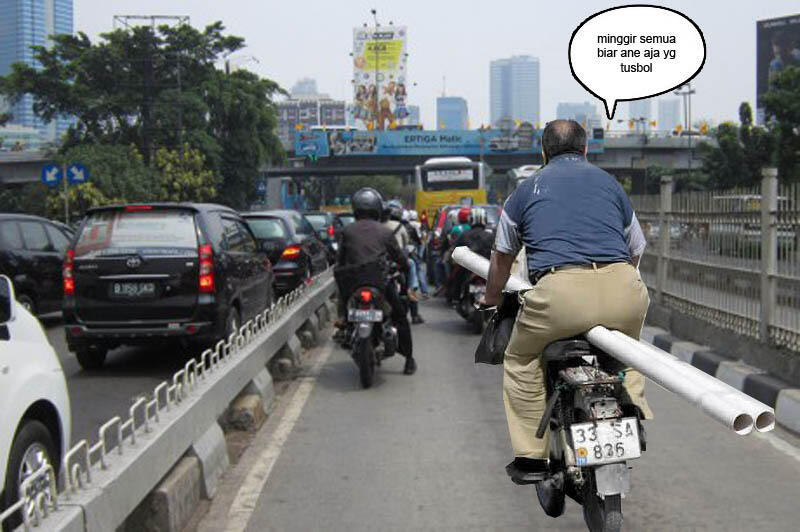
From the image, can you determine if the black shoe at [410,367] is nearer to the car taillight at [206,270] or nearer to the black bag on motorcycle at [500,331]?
the car taillight at [206,270]

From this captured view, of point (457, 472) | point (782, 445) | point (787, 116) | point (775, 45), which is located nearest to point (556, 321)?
point (457, 472)

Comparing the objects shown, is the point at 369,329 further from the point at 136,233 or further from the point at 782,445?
the point at 782,445

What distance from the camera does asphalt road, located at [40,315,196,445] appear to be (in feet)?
24.0

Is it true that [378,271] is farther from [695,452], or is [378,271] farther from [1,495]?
[1,495]

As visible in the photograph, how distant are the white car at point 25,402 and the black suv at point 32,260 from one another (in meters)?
8.40

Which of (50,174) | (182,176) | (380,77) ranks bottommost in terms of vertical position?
(50,174)

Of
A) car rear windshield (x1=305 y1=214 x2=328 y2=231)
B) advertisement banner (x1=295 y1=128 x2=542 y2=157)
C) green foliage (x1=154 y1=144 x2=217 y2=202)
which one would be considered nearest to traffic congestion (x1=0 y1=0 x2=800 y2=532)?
car rear windshield (x1=305 y1=214 x2=328 y2=231)

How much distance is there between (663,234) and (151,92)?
→ 36.0 metres

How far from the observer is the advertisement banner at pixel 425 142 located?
66.3m

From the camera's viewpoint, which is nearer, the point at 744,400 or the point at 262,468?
the point at 744,400

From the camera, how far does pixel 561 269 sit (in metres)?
3.88

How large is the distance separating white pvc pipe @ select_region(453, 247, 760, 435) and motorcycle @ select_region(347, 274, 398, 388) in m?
4.66

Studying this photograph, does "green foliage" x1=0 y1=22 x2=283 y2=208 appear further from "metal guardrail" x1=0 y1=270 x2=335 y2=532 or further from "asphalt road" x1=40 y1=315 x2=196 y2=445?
"metal guardrail" x1=0 y1=270 x2=335 y2=532

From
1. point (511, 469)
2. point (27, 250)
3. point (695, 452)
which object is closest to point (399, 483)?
point (511, 469)
